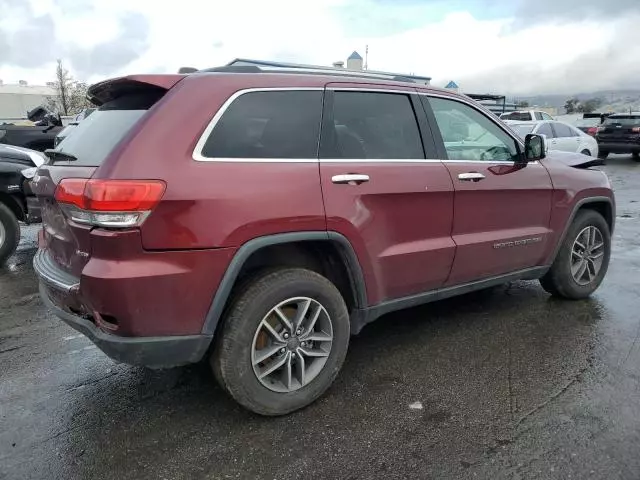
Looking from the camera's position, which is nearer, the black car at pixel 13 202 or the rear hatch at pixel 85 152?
the rear hatch at pixel 85 152

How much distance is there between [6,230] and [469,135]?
545cm

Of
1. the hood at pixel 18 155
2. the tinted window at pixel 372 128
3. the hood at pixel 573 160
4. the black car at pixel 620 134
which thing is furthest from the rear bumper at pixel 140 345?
the black car at pixel 620 134

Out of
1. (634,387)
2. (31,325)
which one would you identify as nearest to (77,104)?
(31,325)

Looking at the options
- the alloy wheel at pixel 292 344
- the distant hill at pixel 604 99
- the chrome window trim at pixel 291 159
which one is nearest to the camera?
the chrome window trim at pixel 291 159

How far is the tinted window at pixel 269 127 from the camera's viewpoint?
9.07 feet

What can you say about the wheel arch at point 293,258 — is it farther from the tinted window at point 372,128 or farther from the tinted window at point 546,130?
the tinted window at point 546,130

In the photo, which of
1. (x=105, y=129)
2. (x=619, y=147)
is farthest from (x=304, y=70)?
(x=619, y=147)

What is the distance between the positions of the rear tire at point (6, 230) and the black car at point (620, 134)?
19.0 m

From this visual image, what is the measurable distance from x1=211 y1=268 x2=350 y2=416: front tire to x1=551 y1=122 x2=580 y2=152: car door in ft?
43.7

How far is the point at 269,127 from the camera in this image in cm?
295

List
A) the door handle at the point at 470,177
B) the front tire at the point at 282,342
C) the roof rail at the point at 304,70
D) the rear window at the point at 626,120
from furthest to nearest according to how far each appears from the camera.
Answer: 1. the rear window at the point at 626,120
2. the door handle at the point at 470,177
3. the roof rail at the point at 304,70
4. the front tire at the point at 282,342

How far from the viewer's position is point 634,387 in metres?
3.27

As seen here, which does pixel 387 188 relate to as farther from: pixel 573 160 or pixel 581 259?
pixel 581 259

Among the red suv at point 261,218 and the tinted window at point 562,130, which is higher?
the red suv at point 261,218
